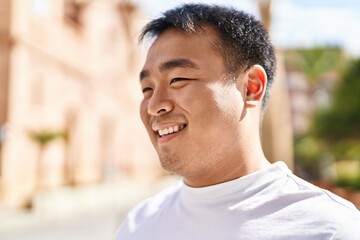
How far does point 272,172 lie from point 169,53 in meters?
0.47

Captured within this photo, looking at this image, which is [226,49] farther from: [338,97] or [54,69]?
[54,69]

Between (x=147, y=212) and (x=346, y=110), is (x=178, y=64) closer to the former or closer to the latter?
(x=147, y=212)

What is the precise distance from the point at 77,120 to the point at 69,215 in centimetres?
864

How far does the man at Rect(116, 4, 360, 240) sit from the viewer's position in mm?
1475

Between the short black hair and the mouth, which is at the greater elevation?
the short black hair

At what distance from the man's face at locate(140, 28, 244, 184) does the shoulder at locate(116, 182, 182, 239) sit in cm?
24

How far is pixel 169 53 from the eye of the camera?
1604 mm

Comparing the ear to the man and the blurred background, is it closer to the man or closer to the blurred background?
the man

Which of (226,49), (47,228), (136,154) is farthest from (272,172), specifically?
(136,154)

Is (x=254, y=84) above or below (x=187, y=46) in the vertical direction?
below

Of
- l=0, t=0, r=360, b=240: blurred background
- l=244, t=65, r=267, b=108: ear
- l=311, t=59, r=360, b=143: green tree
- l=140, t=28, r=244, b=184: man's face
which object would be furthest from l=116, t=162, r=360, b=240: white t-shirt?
l=311, t=59, r=360, b=143: green tree

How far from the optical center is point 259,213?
1.46 metres

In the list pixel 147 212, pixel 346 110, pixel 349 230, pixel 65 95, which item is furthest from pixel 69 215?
pixel 349 230

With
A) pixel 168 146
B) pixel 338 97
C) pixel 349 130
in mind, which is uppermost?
pixel 338 97
